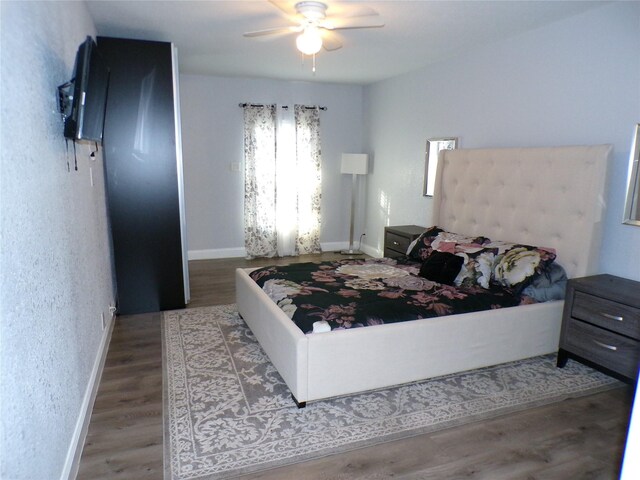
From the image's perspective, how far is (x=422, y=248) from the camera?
3.90m

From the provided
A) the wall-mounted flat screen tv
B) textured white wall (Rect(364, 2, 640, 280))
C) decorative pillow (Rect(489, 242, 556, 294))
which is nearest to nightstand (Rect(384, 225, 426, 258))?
textured white wall (Rect(364, 2, 640, 280))

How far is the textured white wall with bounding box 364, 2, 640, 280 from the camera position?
2.83 meters

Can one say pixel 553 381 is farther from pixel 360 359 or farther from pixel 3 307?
pixel 3 307

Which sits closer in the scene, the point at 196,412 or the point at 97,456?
the point at 97,456

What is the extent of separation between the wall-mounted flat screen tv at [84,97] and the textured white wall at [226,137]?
3.44 meters

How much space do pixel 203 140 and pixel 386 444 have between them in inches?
185

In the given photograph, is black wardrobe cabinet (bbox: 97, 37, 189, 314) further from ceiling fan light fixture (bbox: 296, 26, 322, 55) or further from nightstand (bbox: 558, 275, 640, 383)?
nightstand (bbox: 558, 275, 640, 383)

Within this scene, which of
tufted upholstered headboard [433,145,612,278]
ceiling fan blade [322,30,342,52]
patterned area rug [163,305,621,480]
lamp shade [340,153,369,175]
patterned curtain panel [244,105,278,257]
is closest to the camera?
patterned area rug [163,305,621,480]

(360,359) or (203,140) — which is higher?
(203,140)

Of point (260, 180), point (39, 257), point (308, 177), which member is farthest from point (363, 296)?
point (308, 177)

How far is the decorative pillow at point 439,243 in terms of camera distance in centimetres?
358

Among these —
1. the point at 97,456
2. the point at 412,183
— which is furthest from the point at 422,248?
the point at 97,456

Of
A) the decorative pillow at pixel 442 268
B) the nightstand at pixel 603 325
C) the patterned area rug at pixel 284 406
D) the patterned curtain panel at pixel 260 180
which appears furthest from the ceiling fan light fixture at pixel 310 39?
the patterned curtain panel at pixel 260 180

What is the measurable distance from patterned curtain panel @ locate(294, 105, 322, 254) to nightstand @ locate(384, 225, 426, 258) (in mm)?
1727
